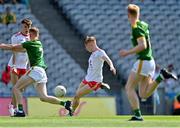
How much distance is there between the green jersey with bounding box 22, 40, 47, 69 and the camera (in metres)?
18.1

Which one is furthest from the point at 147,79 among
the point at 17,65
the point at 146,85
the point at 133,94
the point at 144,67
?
the point at 17,65

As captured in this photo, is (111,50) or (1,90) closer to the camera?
(1,90)

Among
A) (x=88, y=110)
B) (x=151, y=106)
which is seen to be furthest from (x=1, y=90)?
(x=151, y=106)

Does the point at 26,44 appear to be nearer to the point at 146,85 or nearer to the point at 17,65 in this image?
the point at 17,65

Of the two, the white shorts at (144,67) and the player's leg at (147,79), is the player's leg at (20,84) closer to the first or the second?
the player's leg at (147,79)

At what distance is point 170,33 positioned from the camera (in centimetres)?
3200

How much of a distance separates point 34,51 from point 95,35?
12465mm

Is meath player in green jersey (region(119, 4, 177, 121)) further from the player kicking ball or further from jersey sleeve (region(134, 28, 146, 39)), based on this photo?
the player kicking ball

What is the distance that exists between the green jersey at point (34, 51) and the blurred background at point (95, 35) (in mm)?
7978

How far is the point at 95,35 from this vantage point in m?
30.7

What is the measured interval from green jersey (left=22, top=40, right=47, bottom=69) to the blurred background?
7.98 metres

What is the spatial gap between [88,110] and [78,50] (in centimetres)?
596

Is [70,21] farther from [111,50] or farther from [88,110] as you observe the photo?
[88,110]

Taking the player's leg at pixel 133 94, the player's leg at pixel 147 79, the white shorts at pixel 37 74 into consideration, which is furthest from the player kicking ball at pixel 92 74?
the player's leg at pixel 133 94
